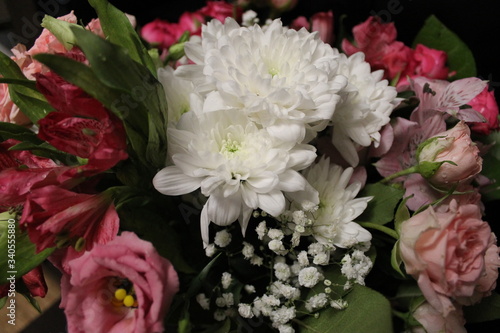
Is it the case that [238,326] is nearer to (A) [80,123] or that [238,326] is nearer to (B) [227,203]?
(B) [227,203]

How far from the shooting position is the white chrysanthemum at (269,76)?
Answer: 43 centimetres

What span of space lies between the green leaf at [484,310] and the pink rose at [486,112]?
9.1 inches

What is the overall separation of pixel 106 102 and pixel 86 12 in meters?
0.89

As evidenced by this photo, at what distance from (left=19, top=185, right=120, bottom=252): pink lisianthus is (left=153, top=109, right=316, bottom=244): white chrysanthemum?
0.19 ft

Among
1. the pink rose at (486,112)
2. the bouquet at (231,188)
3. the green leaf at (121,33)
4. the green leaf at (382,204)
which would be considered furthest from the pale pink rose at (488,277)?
the green leaf at (121,33)

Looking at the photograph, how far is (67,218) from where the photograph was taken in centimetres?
41

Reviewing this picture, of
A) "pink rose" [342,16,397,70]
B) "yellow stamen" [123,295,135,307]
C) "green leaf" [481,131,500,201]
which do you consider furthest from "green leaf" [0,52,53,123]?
"green leaf" [481,131,500,201]

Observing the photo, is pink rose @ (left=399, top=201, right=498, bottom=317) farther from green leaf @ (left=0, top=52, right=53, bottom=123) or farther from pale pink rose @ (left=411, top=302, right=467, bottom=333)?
green leaf @ (left=0, top=52, right=53, bottom=123)

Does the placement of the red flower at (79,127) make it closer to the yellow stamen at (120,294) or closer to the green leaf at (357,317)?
the yellow stamen at (120,294)

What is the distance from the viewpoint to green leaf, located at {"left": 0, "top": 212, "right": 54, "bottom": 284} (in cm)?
44

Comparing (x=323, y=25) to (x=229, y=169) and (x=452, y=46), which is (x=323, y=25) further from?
(x=229, y=169)

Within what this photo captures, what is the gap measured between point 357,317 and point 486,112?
365mm

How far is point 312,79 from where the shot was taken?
1.50 feet

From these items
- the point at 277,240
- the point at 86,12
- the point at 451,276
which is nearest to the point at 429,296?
the point at 451,276
